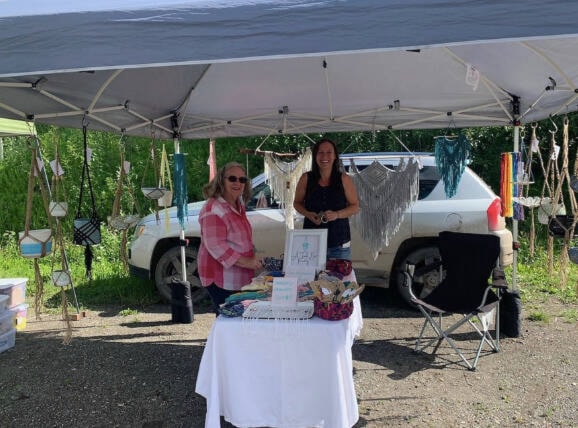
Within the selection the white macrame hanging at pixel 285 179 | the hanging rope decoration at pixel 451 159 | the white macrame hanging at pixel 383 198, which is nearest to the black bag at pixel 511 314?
the hanging rope decoration at pixel 451 159

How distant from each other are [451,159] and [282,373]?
9.80 ft

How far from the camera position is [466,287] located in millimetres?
3652

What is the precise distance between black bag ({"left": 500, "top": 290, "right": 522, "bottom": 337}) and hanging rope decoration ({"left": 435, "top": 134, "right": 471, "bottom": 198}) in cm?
105

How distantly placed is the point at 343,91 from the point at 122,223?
2.15m

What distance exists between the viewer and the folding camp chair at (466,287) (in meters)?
3.45

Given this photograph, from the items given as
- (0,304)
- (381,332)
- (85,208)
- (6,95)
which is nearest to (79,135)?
(85,208)

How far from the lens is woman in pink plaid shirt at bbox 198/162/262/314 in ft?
9.12

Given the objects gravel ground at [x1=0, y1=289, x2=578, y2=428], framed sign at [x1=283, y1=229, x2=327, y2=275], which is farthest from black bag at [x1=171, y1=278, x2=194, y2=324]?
framed sign at [x1=283, y1=229, x2=327, y2=275]

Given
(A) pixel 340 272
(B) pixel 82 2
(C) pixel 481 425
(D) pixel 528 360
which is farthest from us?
(D) pixel 528 360

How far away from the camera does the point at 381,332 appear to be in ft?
14.0

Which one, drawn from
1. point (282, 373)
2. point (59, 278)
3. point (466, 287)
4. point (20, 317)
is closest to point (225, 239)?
point (282, 373)

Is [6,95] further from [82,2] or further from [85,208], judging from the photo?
[85,208]

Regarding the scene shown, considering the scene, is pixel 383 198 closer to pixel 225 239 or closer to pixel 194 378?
pixel 225 239

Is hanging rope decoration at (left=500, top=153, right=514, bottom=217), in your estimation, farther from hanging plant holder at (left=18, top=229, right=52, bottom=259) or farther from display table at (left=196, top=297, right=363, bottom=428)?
hanging plant holder at (left=18, top=229, right=52, bottom=259)
